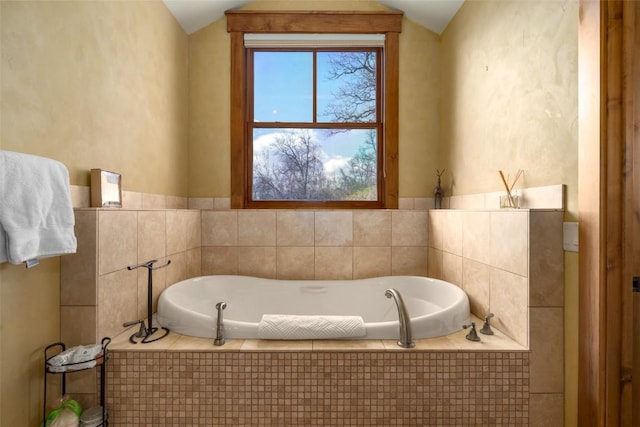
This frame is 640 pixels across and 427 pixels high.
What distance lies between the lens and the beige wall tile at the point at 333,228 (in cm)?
236

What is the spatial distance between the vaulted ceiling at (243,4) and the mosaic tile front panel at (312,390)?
2257 mm

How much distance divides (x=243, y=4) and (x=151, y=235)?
1.94 meters

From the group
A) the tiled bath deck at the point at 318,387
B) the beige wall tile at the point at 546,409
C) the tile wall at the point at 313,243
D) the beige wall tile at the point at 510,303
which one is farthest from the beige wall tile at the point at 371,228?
the beige wall tile at the point at 546,409

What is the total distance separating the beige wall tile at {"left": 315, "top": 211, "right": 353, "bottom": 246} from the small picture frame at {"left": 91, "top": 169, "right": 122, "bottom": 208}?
1.26 m

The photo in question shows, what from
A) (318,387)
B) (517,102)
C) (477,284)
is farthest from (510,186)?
(318,387)

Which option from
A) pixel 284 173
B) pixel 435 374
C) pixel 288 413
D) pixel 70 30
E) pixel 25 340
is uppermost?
pixel 70 30

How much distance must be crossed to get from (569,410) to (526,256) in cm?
63

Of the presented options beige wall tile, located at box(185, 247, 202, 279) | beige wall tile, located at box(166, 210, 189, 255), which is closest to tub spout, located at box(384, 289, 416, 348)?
beige wall tile, located at box(166, 210, 189, 255)

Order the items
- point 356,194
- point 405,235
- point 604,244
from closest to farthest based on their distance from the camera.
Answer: point 604,244
point 405,235
point 356,194

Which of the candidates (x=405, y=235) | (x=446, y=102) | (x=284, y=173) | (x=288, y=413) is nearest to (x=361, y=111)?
(x=446, y=102)

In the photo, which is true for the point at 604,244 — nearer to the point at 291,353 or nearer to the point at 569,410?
the point at 569,410

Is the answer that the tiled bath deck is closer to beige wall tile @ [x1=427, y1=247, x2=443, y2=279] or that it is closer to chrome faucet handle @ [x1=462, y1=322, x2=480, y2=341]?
chrome faucet handle @ [x1=462, y1=322, x2=480, y2=341]

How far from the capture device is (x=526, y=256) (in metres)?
1.32

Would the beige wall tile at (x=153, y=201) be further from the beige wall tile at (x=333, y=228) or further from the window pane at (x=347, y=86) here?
the window pane at (x=347, y=86)
